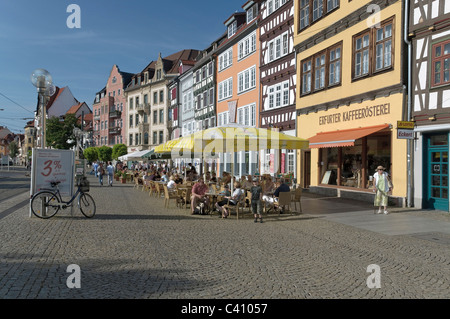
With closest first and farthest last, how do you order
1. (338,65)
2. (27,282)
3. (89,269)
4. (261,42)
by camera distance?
(27,282) → (89,269) → (338,65) → (261,42)

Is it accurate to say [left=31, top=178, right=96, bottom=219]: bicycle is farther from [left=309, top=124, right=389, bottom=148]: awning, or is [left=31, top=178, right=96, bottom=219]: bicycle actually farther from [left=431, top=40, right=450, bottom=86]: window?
[left=431, top=40, right=450, bottom=86]: window

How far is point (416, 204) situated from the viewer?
1549 centimetres

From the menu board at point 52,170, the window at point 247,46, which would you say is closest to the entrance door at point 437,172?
the menu board at point 52,170

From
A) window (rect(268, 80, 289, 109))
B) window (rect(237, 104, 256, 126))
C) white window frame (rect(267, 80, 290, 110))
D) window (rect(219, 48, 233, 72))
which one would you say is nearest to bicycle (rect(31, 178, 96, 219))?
white window frame (rect(267, 80, 290, 110))

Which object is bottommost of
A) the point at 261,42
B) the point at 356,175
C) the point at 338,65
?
the point at 356,175

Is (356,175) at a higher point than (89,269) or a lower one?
higher

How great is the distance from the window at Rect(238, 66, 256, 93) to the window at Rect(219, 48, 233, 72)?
11.1 ft

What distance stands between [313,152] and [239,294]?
1831cm

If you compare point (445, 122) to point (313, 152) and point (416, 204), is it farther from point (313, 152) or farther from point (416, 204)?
point (313, 152)

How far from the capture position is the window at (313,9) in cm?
2118

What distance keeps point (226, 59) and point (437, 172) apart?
85.6 feet

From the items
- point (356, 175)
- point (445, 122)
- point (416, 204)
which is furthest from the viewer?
point (356, 175)

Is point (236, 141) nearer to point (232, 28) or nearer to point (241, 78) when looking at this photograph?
point (241, 78)
